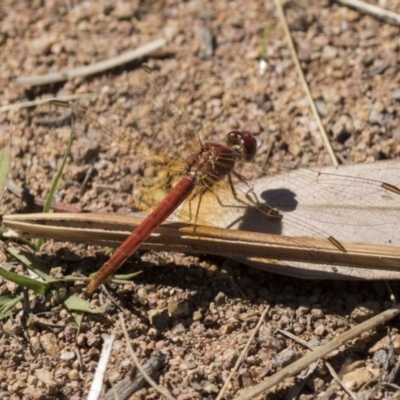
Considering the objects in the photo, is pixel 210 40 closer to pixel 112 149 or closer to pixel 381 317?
pixel 112 149

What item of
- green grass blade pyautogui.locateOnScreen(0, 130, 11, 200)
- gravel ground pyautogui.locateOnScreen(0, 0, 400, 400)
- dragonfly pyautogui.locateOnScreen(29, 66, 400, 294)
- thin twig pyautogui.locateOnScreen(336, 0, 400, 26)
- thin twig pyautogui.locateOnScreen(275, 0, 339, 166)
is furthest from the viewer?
thin twig pyautogui.locateOnScreen(336, 0, 400, 26)

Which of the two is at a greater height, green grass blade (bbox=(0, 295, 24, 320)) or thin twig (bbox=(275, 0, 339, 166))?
thin twig (bbox=(275, 0, 339, 166))

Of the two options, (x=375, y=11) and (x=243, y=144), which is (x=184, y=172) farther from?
(x=375, y=11)

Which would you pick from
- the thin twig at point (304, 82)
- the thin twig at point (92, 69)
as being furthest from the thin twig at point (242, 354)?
the thin twig at point (92, 69)

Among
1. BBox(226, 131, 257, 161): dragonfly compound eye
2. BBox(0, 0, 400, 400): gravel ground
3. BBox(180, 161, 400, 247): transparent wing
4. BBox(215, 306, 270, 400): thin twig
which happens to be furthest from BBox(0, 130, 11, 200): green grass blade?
BBox(215, 306, 270, 400): thin twig

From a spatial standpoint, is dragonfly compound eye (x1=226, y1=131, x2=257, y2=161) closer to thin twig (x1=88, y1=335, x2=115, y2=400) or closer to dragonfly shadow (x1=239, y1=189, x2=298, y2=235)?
dragonfly shadow (x1=239, y1=189, x2=298, y2=235)

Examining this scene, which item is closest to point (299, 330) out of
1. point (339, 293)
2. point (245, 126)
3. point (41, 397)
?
point (339, 293)

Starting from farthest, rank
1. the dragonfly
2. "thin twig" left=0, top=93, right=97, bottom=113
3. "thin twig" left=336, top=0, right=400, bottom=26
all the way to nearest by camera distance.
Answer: "thin twig" left=336, top=0, right=400, bottom=26
"thin twig" left=0, top=93, right=97, bottom=113
the dragonfly
